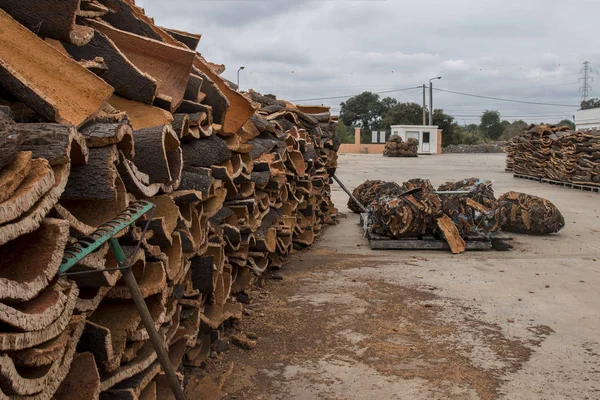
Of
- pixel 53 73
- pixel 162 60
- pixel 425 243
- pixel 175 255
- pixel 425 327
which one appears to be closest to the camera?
pixel 53 73

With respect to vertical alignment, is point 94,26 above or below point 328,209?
above

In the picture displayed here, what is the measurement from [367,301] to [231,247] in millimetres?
1638

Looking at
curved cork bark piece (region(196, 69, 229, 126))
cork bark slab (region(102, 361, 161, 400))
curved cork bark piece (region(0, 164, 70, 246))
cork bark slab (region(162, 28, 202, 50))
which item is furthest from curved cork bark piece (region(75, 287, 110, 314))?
cork bark slab (region(162, 28, 202, 50))

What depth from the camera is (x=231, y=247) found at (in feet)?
18.2

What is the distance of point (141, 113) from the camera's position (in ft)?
12.5

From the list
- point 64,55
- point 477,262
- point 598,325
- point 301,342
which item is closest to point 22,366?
point 64,55

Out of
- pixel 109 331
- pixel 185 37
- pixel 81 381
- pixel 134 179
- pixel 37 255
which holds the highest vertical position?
pixel 185 37

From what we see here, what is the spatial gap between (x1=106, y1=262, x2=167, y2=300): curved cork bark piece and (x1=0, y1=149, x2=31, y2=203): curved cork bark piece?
3.38 ft

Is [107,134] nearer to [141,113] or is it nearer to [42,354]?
[42,354]

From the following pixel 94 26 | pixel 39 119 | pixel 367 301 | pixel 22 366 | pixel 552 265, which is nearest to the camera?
pixel 22 366

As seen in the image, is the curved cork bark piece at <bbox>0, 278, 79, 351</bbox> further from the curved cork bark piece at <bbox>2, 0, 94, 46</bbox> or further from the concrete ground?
the concrete ground

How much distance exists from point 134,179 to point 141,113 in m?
0.98

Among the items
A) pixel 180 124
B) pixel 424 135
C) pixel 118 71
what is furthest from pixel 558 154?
pixel 424 135

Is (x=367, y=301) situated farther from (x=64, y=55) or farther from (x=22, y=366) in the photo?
(x=22, y=366)
